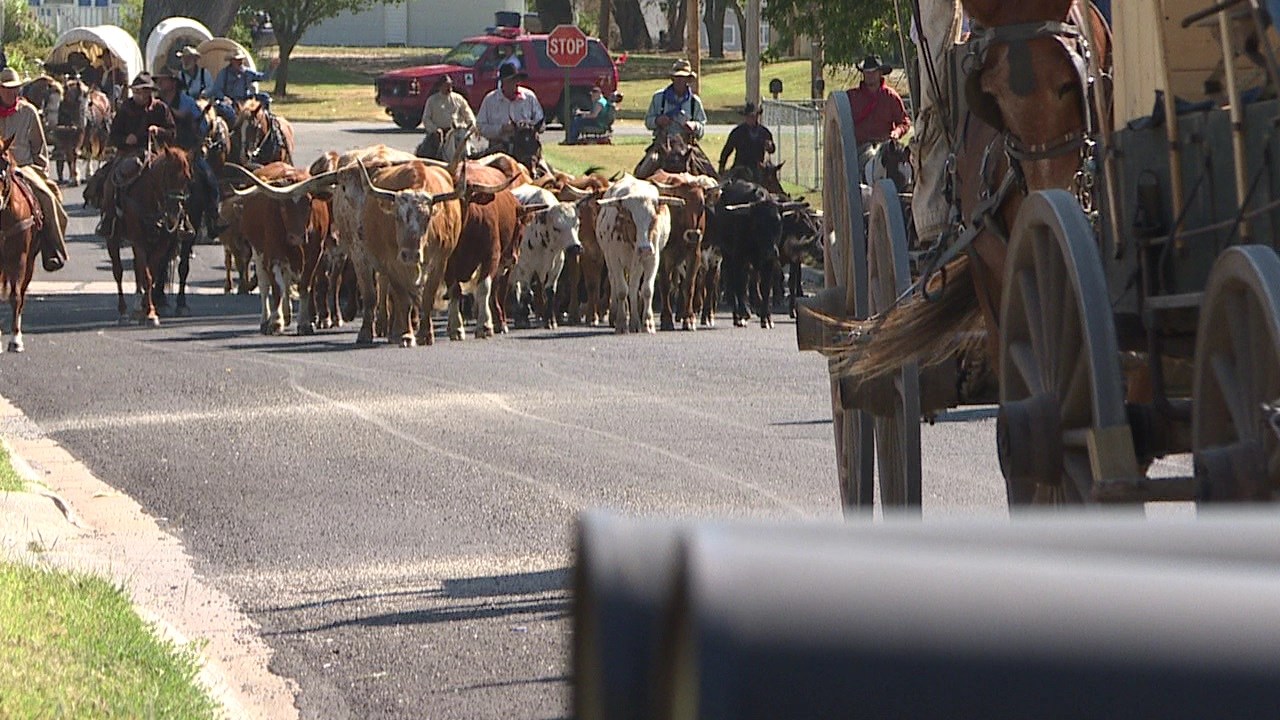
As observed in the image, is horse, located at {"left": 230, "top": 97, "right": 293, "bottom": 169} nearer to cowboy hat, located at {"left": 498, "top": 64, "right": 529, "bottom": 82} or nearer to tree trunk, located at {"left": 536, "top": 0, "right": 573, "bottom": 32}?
cowboy hat, located at {"left": 498, "top": 64, "right": 529, "bottom": 82}

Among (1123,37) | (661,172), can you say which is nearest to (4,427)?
(1123,37)

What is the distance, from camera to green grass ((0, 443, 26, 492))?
1103 centimetres

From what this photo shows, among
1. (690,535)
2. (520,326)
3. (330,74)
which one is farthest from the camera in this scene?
(330,74)

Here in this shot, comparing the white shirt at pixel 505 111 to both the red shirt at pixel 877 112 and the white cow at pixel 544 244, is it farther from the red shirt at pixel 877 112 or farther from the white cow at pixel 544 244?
the red shirt at pixel 877 112

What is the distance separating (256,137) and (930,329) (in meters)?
27.1

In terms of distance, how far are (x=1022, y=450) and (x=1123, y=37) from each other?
1.57 metres

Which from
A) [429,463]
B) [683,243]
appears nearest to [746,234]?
[683,243]

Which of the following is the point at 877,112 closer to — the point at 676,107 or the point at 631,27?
the point at 676,107

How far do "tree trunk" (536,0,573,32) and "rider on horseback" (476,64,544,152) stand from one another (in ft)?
119

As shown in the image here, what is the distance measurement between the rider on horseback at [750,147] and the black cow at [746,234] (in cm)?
A: 300

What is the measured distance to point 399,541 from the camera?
413 inches

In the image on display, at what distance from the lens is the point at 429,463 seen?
1323 cm

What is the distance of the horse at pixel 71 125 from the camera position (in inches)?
1734

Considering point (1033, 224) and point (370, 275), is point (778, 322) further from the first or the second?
point (1033, 224)
